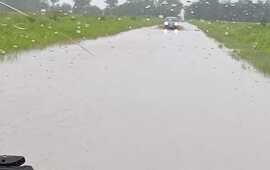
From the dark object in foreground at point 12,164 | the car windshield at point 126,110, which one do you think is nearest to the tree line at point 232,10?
the car windshield at point 126,110

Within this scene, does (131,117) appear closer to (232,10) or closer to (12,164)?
(12,164)

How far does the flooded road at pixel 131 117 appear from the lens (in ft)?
18.7

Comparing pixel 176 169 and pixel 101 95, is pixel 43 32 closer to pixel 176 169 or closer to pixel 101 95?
pixel 101 95

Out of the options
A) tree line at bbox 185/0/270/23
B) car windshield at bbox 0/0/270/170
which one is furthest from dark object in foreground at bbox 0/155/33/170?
tree line at bbox 185/0/270/23

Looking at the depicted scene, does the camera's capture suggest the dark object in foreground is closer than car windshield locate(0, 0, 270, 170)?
Yes

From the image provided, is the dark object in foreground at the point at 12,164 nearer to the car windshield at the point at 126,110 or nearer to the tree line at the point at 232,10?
the car windshield at the point at 126,110

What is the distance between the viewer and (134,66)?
544 inches

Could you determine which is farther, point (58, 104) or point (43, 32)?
point (43, 32)

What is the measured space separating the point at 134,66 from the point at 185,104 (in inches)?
198

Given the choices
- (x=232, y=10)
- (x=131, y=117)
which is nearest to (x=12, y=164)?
(x=131, y=117)

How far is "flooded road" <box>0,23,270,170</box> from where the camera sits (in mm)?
5691

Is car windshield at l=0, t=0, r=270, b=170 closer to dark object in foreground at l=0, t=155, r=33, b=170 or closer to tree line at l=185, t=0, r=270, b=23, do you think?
dark object in foreground at l=0, t=155, r=33, b=170

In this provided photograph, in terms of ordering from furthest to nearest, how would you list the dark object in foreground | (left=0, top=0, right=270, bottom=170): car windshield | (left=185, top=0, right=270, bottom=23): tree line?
(left=185, top=0, right=270, bottom=23): tree line < (left=0, top=0, right=270, bottom=170): car windshield < the dark object in foreground

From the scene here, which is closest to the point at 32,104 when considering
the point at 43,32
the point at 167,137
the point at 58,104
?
the point at 58,104
